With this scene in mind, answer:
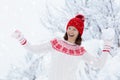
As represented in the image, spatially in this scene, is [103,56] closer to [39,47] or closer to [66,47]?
[66,47]

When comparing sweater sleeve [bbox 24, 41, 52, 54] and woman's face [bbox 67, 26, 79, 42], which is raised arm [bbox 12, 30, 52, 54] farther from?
woman's face [bbox 67, 26, 79, 42]

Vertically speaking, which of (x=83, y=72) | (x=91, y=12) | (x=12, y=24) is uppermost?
(x=91, y=12)

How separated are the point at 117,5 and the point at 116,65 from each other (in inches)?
61.7

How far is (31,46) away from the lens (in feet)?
13.2

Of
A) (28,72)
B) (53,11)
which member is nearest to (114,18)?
(53,11)

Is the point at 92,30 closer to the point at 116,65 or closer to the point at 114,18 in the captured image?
the point at 114,18

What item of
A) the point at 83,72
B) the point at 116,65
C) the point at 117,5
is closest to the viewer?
the point at 116,65

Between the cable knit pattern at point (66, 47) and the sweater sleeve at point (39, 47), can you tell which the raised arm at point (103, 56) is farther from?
the sweater sleeve at point (39, 47)

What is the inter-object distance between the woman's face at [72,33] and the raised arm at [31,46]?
0.20 metres

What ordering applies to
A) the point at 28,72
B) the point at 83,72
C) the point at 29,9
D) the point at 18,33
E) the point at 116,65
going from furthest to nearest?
the point at 29,9 < the point at 28,72 < the point at 83,72 < the point at 116,65 < the point at 18,33

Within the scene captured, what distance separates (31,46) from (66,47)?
0.31 meters

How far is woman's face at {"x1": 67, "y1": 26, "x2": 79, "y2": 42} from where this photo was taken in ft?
13.2

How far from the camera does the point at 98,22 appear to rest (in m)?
8.23

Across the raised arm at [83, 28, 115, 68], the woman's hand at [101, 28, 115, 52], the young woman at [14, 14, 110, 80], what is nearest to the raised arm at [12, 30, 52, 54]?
the young woman at [14, 14, 110, 80]
